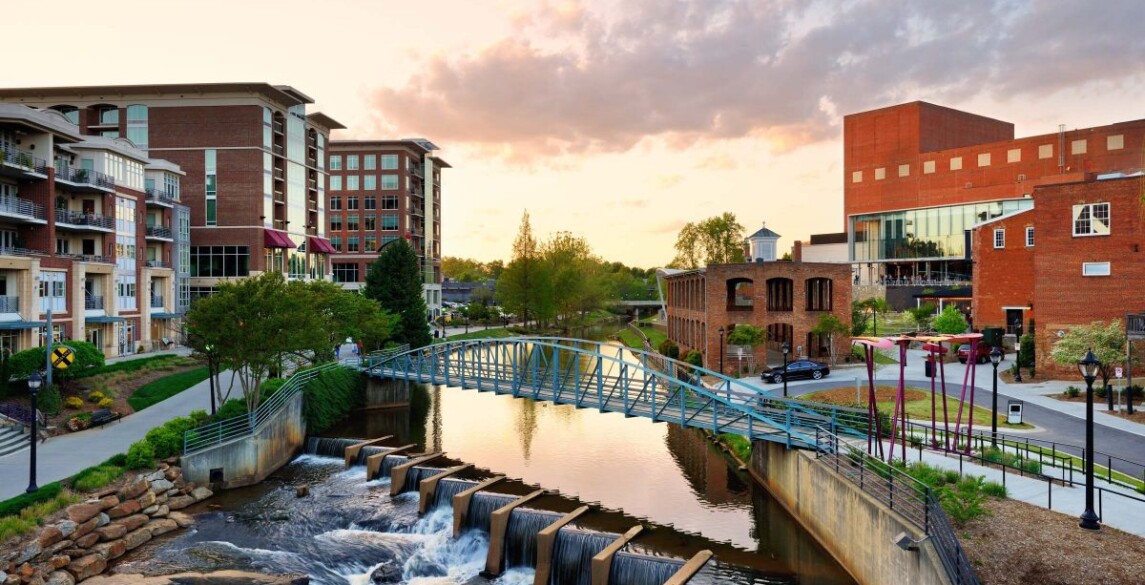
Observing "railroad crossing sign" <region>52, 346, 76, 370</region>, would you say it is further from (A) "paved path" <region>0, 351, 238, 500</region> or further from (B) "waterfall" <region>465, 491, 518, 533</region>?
(B) "waterfall" <region>465, 491, 518, 533</region>

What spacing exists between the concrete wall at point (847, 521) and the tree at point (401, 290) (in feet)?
100

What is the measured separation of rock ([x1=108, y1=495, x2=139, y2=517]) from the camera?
1991 centimetres

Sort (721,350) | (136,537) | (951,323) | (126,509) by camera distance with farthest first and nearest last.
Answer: (951,323), (721,350), (126,509), (136,537)

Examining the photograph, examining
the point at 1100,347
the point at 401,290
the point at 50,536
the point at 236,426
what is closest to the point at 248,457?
the point at 236,426

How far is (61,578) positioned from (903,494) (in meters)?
18.5

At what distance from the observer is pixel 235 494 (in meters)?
24.1

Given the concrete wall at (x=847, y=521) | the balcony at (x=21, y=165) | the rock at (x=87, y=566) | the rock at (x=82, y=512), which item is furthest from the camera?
the balcony at (x=21, y=165)

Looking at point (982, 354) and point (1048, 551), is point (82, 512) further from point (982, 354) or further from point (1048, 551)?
point (982, 354)

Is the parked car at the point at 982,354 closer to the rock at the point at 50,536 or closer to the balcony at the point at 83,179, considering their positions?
the rock at the point at 50,536

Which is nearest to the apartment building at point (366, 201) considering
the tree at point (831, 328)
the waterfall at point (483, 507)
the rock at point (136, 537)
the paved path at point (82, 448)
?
the tree at point (831, 328)

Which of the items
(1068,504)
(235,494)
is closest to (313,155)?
(235,494)

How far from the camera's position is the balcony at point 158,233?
166ft

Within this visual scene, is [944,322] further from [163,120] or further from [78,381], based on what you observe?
[163,120]

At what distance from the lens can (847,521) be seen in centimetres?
1725
